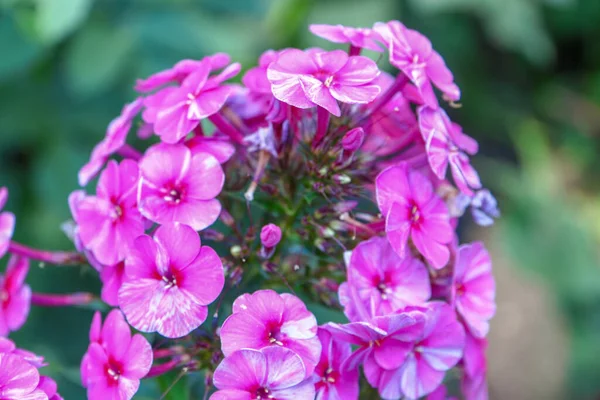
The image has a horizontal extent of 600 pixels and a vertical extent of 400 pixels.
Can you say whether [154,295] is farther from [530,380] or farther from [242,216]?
[530,380]

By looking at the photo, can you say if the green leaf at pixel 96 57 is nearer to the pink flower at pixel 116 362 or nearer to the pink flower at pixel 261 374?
the pink flower at pixel 116 362

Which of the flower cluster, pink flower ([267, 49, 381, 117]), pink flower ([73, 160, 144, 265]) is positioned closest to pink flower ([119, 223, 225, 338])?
the flower cluster

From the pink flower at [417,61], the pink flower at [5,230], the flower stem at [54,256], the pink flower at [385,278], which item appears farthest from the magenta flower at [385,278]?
the pink flower at [5,230]

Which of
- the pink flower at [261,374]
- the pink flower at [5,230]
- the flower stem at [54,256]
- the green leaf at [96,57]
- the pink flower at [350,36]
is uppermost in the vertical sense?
the pink flower at [350,36]

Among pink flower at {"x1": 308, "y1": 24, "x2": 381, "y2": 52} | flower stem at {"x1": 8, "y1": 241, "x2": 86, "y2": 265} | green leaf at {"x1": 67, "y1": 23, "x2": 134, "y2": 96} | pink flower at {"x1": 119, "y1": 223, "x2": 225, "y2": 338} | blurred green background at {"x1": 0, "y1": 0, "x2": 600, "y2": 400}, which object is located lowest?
blurred green background at {"x1": 0, "y1": 0, "x2": 600, "y2": 400}

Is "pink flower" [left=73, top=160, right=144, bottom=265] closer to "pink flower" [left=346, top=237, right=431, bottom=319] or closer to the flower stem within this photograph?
the flower stem

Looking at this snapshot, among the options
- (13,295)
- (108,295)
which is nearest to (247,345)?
(108,295)
